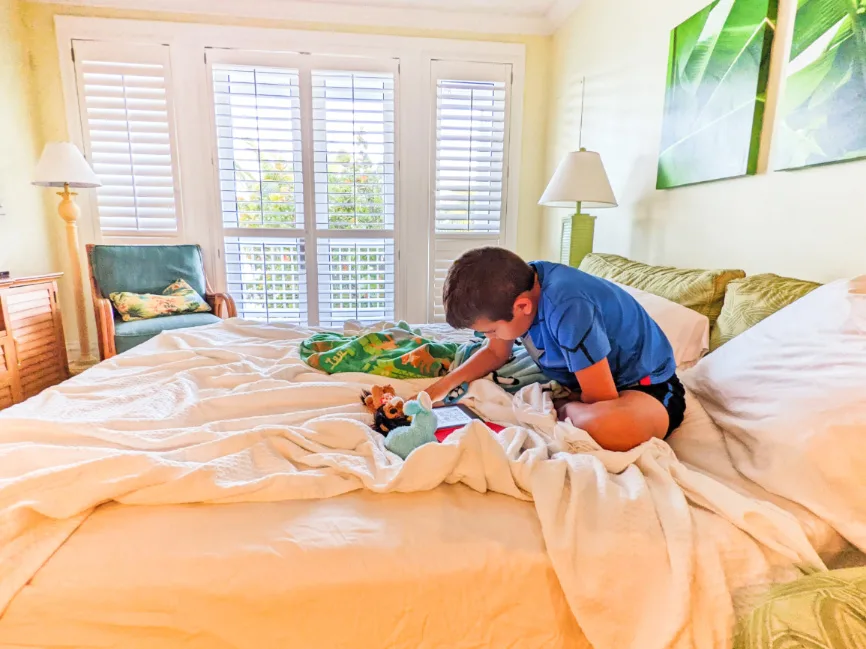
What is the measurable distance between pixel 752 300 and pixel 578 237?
1261mm

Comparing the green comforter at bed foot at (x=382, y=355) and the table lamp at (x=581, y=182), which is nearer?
the green comforter at bed foot at (x=382, y=355)

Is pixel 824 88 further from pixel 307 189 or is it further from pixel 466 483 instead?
pixel 307 189

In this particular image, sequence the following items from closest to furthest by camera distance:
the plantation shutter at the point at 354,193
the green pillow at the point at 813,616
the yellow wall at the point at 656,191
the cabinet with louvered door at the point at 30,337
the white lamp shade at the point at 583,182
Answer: the green pillow at the point at 813,616, the yellow wall at the point at 656,191, the white lamp shade at the point at 583,182, the cabinet with louvered door at the point at 30,337, the plantation shutter at the point at 354,193

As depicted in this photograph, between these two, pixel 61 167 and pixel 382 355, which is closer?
pixel 382 355

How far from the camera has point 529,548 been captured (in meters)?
0.74

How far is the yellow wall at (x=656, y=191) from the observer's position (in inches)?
51.9

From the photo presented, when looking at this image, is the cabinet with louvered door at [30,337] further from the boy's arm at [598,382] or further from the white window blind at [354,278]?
the boy's arm at [598,382]

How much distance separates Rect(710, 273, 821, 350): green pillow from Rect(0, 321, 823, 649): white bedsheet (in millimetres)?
557

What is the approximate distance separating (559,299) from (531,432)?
0.32 m

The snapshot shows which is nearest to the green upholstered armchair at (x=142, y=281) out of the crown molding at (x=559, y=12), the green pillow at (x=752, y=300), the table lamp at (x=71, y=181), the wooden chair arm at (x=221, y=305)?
the wooden chair arm at (x=221, y=305)

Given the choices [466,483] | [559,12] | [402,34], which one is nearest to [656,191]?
[559,12]

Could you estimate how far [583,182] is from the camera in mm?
2244

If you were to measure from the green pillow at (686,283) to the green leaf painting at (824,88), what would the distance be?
0.39m

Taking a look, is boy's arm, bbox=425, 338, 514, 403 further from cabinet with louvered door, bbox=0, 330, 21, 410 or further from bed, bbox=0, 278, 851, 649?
cabinet with louvered door, bbox=0, 330, 21, 410
